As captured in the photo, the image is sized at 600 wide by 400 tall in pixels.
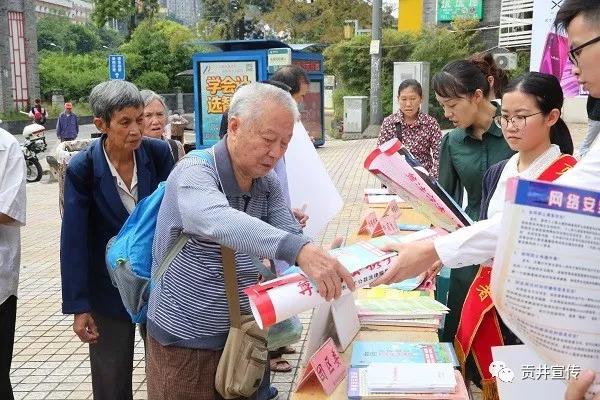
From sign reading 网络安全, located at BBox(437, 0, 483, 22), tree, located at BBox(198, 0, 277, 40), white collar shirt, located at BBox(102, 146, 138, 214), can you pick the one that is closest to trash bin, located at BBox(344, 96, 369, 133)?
sign reading 网络安全, located at BBox(437, 0, 483, 22)

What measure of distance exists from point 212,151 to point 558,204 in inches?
41.0

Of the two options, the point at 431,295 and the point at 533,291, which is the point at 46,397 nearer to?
the point at 431,295

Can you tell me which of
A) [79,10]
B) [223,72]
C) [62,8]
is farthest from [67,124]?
[79,10]

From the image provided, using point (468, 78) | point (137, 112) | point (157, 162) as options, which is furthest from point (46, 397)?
point (468, 78)

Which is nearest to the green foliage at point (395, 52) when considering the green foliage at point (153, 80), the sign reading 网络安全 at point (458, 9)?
the sign reading 网络安全 at point (458, 9)

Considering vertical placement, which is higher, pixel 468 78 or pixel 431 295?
pixel 468 78

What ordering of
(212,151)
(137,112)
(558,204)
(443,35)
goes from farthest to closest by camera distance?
1. (443,35)
2. (137,112)
3. (212,151)
4. (558,204)

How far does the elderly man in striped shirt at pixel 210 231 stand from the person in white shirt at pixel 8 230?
2.57 ft

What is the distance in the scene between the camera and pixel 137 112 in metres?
2.45

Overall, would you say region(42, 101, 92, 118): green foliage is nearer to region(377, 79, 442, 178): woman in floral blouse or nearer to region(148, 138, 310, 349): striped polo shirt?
region(377, 79, 442, 178): woman in floral blouse

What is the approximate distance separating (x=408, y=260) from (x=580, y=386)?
0.59 m

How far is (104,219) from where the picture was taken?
2.42m

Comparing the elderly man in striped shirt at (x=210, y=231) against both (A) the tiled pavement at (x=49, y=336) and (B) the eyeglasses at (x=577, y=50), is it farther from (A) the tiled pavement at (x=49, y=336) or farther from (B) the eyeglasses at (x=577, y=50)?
(A) the tiled pavement at (x=49, y=336)

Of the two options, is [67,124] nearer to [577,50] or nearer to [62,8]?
[577,50]
